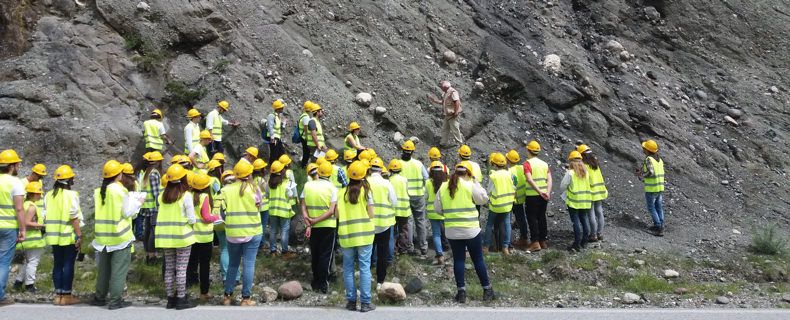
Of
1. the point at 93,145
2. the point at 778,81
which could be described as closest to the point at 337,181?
the point at 93,145

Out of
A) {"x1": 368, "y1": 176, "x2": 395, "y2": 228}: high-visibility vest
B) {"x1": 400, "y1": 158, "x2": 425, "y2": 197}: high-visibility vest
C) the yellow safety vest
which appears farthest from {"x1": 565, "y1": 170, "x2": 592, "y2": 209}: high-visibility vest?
{"x1": 368, "y1": 176, "x2": 395, "y2": 228}: high-visibility vest

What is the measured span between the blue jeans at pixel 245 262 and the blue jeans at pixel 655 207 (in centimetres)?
797

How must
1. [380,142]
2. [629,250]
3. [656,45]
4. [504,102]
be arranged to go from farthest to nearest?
[656,45]
[504,102]
[380,142]
[629,250]

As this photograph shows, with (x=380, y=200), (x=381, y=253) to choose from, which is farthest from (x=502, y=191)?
(x=380, y=200)

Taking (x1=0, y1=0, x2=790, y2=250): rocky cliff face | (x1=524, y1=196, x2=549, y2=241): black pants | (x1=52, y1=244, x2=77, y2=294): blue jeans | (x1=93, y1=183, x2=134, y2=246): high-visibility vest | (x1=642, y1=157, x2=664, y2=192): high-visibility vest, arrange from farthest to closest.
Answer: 1. (x1=0, y1=0, x2=790, y2=250): rocky cliff face
2. (x1=642, y1=157, x2=664, y2=192): high-visibility vest
3. (x1=524, y1=196, x2=549, y2=241): black pants
4. (x1=52, y1=244, x2=77, y2=294): blue jeans
5. (x1=93, y1=183, x2=134, y2=246): high-visibility vest

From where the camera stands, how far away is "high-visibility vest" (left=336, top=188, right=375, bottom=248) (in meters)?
7.08

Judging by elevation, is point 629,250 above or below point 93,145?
below

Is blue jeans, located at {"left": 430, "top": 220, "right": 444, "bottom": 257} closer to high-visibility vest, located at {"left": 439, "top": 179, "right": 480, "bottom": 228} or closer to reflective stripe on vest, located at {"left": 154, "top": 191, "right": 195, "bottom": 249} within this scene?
high-visibility vest, located at {"left": 439, "top": 179, "right": 480, "bottom": 228}

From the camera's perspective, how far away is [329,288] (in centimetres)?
845

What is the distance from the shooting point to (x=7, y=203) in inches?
292

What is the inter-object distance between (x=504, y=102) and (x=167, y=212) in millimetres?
10652

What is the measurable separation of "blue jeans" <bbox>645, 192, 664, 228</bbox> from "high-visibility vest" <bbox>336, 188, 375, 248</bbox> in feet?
22.5

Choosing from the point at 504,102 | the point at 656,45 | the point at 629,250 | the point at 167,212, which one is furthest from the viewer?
the point at 656,45

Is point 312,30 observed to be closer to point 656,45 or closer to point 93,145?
point 93,145
